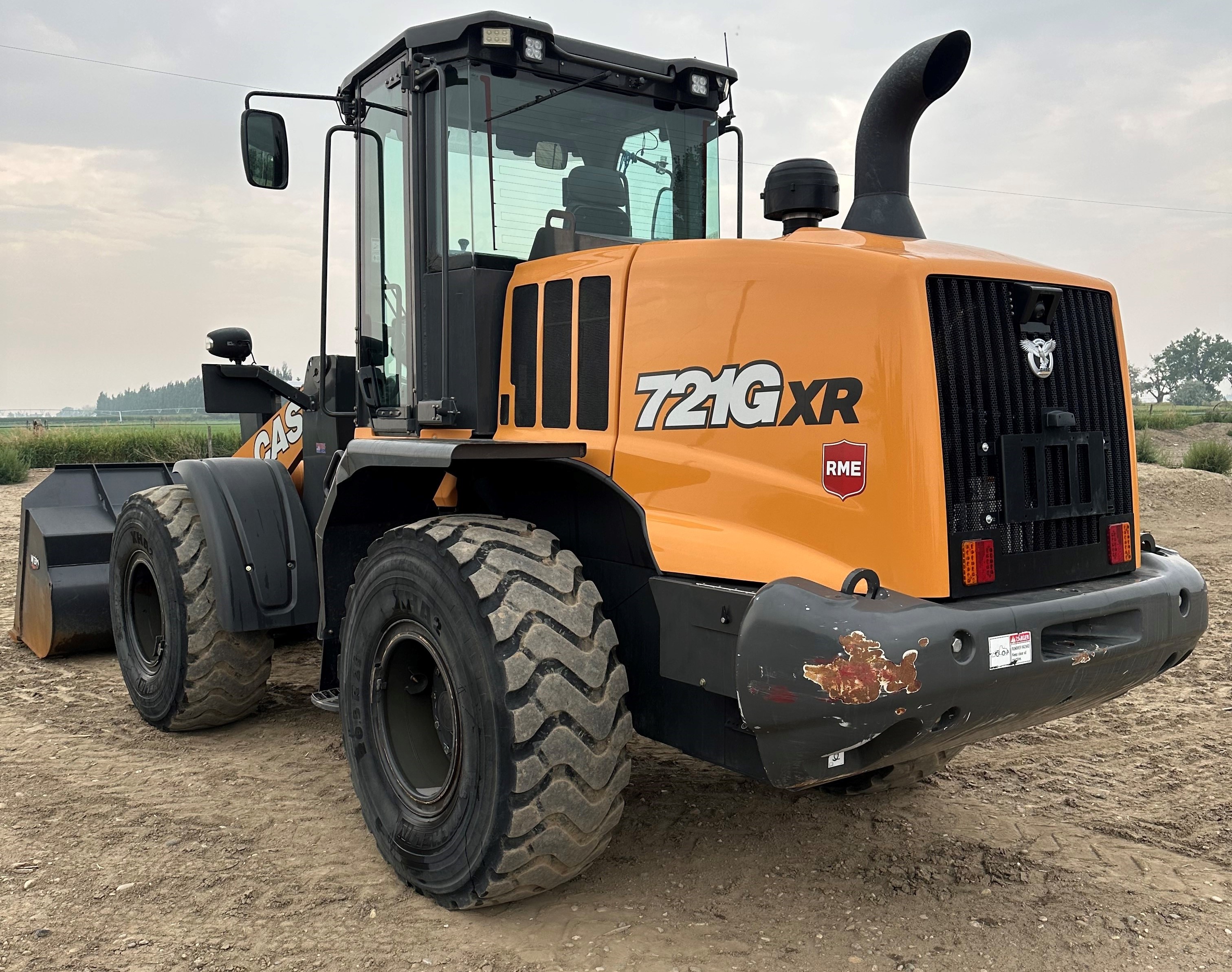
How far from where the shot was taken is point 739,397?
10.7ft

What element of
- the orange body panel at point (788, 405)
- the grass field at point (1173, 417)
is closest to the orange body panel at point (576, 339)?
the orange body panel at point (788, 405)

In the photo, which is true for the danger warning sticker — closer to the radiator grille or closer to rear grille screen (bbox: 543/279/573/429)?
the radiator grille

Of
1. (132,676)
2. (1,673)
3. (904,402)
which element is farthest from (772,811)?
(1,673)

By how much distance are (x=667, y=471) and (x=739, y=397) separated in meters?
0.35

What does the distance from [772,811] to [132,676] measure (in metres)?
3.52

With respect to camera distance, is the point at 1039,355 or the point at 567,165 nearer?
the point at 1039,355

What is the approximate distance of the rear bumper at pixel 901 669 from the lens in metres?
2.77

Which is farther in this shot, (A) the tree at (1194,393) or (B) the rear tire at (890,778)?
(A) the tree at (1194,393)

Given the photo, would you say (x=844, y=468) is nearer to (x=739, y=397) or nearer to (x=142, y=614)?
(x=739, y=397)

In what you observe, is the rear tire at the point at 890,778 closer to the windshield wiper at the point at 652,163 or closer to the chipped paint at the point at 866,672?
the chipped paint at the point at 866,672

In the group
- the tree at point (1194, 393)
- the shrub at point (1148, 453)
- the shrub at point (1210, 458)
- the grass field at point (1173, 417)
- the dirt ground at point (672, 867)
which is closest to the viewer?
the dirt ground at point (672, 867)

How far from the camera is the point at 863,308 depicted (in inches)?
120

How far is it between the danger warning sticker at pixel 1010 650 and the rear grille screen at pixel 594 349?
147 cm

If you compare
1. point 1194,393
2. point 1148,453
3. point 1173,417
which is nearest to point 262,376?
point 1148,453
